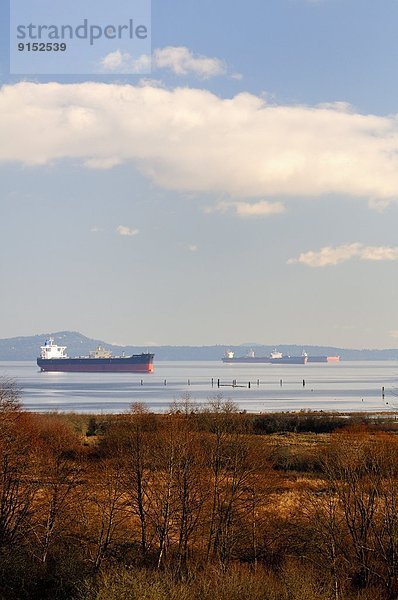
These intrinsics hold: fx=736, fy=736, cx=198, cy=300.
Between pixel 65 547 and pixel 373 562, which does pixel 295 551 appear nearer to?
pixel 373 562

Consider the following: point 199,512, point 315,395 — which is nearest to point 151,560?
point 199,512

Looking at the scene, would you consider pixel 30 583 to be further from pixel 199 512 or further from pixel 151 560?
pixel 199 512

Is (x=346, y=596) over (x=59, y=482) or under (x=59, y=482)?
under

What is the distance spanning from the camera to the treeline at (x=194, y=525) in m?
20.9

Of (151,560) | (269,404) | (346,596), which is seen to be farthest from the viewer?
(269,404)

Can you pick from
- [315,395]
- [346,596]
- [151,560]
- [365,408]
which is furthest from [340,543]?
[315,395]

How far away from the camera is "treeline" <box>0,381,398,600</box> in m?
20.9

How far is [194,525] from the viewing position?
27984 millimetres

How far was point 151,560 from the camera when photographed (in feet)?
89.2

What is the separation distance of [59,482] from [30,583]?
6.47 meters

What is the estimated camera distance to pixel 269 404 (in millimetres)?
96438

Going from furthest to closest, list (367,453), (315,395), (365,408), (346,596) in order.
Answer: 1. (315,395)
2. (365,408)
3. (367,453)
4. (346,596)

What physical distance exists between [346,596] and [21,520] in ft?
40.9

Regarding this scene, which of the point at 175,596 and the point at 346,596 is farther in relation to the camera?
the point at 346,596
